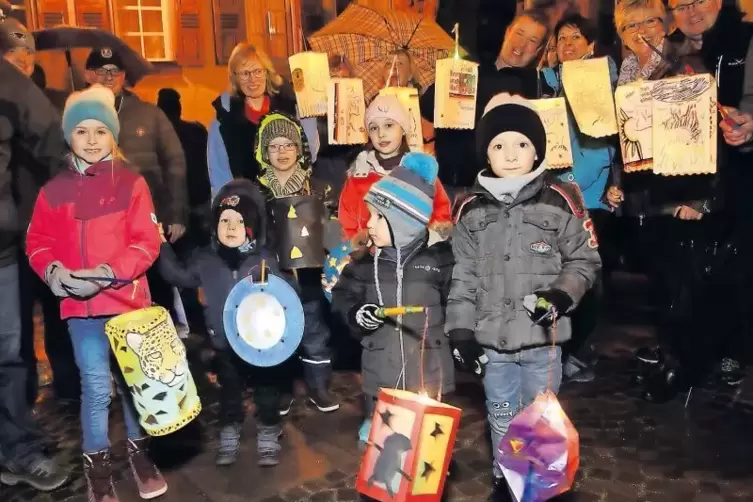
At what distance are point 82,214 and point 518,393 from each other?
2.01m

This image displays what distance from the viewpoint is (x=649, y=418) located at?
3.96m

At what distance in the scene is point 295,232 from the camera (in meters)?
3.75

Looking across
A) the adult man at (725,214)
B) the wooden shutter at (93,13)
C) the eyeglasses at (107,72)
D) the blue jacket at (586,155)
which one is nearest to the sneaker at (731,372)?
the adult man at (725,214)

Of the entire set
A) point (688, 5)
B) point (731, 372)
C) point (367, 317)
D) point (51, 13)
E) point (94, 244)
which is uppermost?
point (51, 13)

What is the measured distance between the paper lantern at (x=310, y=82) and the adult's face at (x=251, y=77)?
0.21 metres

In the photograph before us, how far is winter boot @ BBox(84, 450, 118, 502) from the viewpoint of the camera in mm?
3244

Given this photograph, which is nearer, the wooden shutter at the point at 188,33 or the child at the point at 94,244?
the child at the point at 94,244

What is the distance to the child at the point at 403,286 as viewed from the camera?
2.99 m

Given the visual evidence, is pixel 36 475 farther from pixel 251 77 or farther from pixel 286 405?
pixel 251 77

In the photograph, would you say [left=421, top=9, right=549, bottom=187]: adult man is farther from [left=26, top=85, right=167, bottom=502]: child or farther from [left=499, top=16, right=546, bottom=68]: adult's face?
[left=26, top=85, right=167, bottom=502]: child

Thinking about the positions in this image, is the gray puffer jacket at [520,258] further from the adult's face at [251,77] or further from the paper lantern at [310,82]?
the adult's face at [251,77]

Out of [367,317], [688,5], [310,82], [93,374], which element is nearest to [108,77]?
[310,82]

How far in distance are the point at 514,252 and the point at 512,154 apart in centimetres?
39

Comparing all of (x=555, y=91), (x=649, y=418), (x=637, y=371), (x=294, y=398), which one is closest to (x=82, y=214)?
(x=294, y=398)
